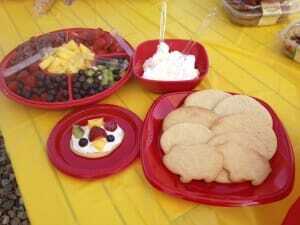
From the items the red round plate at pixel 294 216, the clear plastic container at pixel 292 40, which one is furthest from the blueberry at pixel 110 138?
the clear plastic container at pixel 292 40

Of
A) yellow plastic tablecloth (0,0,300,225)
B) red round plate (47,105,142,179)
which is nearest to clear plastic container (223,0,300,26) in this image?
yellow plastic tablecloth (0,0,300,225)

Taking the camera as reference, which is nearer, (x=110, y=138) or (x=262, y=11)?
(x=110, y=138)

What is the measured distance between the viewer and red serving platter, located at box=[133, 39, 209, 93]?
2.76 feet

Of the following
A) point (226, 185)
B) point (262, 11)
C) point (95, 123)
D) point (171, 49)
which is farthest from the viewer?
point (262, 11)

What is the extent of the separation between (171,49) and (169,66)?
101 millimetres

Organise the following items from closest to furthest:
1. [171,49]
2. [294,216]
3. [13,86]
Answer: [294,216]
[13,86]
[171,49]

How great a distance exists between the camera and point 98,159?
71 centimetres

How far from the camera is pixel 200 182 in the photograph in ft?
2.14

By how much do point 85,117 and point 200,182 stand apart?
304 mm

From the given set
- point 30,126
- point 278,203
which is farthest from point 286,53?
point 30,126

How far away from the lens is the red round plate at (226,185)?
609 mm

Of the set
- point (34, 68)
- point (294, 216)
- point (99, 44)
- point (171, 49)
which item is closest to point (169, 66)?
point (171, 49)

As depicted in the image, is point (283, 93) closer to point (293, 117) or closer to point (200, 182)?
point (293, 117)

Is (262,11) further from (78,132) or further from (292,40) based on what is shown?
(78,132)
